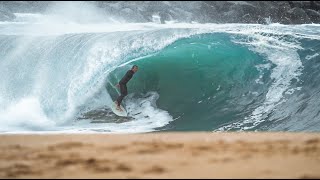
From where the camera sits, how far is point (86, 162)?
10.4 feet

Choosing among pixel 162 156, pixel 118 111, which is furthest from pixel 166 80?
pixel 162 156

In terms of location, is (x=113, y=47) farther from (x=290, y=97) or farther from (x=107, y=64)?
(x=290, y=97)

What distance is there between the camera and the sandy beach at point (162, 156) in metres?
2.84

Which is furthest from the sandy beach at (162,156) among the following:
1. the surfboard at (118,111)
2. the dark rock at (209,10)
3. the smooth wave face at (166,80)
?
the dark rock at (209,10)

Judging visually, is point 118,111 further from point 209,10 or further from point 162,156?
point 209,10

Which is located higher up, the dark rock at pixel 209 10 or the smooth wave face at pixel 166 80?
the dark rock at pixel 209 10

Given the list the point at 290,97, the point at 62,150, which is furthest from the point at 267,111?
the point at 62,150

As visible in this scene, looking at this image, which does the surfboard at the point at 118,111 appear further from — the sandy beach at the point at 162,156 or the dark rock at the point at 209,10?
the dark rock at the point at 209,10

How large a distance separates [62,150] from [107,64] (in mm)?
6302

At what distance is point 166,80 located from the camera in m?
9.85

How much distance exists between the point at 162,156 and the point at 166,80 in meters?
6.55

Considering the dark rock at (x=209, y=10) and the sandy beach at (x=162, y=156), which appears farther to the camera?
the dark rock at (x=209, y=10)

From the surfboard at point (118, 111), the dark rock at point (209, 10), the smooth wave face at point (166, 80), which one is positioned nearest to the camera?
the smooth wave face at point (166, 80)

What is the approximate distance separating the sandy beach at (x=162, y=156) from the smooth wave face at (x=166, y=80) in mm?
2980
